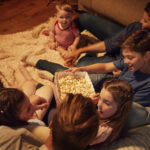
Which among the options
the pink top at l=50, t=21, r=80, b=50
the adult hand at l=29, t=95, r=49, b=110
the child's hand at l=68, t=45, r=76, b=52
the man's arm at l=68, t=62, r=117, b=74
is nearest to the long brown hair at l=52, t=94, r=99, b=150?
the adult hand at l=29, t=95, r=49, b=110

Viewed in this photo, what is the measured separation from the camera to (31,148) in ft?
2.71

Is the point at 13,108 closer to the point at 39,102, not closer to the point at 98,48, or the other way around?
the point at 39,102

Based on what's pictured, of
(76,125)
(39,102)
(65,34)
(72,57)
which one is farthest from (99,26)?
(76,125)

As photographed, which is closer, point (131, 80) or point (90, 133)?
point (90, 133)

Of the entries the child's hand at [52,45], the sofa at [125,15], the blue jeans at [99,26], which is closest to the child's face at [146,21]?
the sofa at [125,15]

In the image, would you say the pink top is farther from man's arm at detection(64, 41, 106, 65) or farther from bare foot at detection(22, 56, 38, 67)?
bare foot at detection(22, 56, 38, 67)

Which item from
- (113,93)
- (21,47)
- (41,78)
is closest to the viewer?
(113,93)

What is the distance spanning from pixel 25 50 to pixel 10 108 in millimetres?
1234

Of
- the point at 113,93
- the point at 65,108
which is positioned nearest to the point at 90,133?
the point at 65,108

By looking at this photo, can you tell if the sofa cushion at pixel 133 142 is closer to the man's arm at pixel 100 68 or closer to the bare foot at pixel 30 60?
the man's arm at pixel 100 68

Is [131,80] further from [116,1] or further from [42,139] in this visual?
[116,1]

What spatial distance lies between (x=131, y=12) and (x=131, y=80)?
893 mm

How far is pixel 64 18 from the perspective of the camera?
178 centimetres

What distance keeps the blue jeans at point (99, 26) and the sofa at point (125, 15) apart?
0.34 feet
